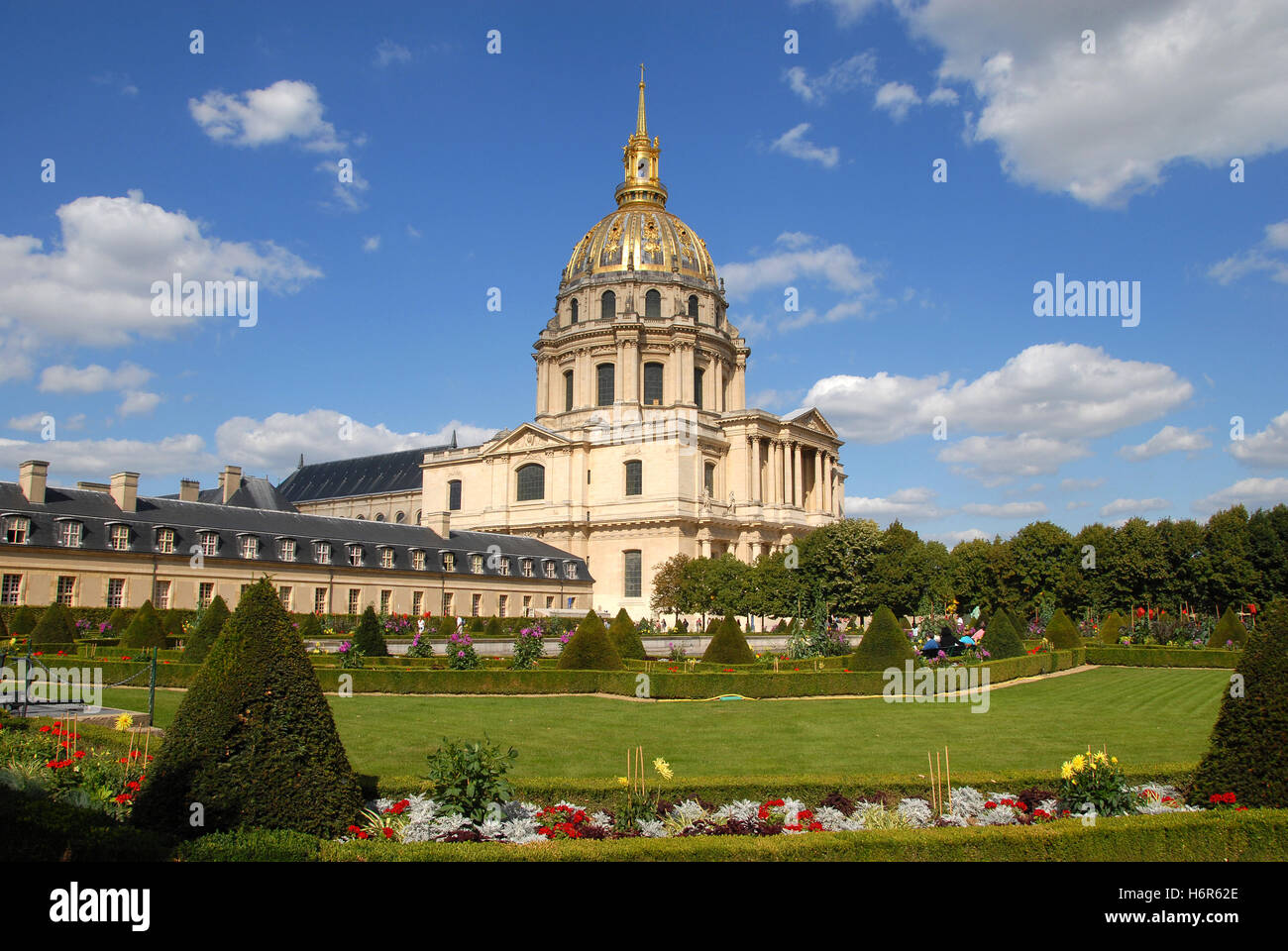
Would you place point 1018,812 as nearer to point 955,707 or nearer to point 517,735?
point 517,735

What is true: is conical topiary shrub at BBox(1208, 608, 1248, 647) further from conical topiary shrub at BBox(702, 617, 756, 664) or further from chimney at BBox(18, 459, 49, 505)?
chimney at BBox(18, 459, 49, 505)

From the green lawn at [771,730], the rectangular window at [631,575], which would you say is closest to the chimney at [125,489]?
the green lawn at [771,730]

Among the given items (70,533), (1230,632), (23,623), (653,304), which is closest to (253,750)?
(23,623)

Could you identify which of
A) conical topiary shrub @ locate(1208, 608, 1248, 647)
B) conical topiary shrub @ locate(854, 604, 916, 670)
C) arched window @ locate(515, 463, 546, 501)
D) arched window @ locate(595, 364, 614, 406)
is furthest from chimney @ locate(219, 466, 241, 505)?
conical topiary shrub @ locate(1208, 608, 1248, 647)

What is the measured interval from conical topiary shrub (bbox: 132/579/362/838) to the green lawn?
3.75 meters

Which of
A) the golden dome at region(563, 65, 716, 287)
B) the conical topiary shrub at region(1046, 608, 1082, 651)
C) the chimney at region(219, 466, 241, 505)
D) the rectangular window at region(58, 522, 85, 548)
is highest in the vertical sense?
the golden dome at region(563, 65, 716, 287)

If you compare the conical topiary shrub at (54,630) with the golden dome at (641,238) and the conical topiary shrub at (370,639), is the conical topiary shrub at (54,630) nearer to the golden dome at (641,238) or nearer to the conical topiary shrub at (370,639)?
the conical topiary shrub at (370,639)

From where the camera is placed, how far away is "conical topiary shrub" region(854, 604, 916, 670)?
25.7 m

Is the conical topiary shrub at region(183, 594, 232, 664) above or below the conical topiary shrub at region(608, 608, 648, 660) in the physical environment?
above

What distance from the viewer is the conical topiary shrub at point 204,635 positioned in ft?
76.7

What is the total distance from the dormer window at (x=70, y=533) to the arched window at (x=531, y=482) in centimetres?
3407

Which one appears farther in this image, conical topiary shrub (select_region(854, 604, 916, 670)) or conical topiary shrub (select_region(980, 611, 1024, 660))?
conical topiary shrub (select_region(980, 611, 1024, 660))
